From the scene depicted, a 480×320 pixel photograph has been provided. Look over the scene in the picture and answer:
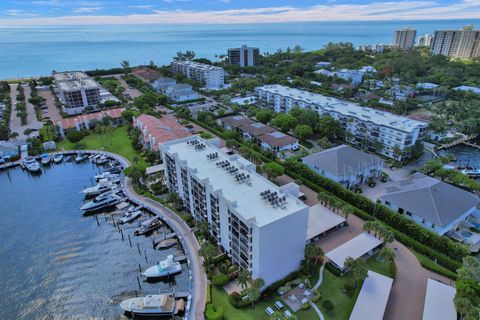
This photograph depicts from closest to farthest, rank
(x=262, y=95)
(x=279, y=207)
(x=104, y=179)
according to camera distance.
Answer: (x=279, y=207), (x=104, y=179), (x=262, y=95)

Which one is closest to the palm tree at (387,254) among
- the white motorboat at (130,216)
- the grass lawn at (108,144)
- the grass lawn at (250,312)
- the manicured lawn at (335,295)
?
the manicured lawn at (335,295)

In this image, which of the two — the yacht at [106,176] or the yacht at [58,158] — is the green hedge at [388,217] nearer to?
the yacht at [106,176]

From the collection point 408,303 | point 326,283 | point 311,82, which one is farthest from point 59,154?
point 311,82

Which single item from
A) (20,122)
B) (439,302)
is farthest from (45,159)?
(439,302)

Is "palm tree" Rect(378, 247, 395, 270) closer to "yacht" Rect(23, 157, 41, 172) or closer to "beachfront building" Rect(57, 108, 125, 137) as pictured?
"yacht" Rect(23, 157, 41, 172)

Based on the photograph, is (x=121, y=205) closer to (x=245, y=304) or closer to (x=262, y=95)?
(x=245, y=304)

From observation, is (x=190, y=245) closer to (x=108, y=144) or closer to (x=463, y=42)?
(x=108, y=144)

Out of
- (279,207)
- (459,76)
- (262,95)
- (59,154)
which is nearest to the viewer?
(279,207)
